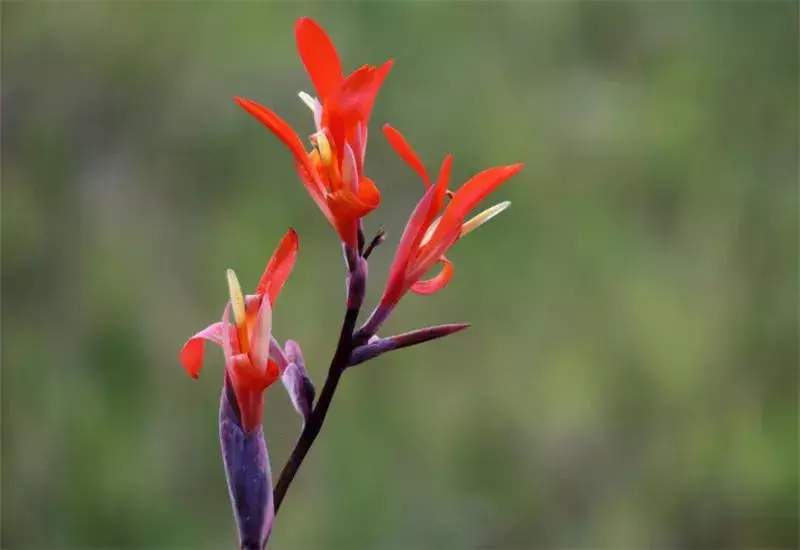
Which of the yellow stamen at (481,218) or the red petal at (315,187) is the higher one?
the red petal at (315,187)

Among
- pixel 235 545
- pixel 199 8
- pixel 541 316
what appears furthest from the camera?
pixel 199 8

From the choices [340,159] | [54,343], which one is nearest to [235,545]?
[54,343]

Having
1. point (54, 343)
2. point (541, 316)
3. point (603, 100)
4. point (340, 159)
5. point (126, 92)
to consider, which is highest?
point (340, 159)

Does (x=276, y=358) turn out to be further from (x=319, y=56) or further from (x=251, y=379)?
(x=319, y=56)

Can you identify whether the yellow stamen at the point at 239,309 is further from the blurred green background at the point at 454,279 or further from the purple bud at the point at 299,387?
the blurred green background at the point at 454,279

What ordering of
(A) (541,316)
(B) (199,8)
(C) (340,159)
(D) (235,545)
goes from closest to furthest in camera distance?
(C) (340,159), (D) (235,545), (A) (541,316), (B) (199,8)

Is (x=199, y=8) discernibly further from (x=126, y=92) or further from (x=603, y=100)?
(x=603, y=100)

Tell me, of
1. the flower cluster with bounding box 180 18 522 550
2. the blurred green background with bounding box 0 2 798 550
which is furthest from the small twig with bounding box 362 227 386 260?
the blurred green background with bounding box 0 2 798 550

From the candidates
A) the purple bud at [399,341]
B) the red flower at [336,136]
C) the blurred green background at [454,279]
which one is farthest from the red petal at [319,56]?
the blurred green background at [454,279]
